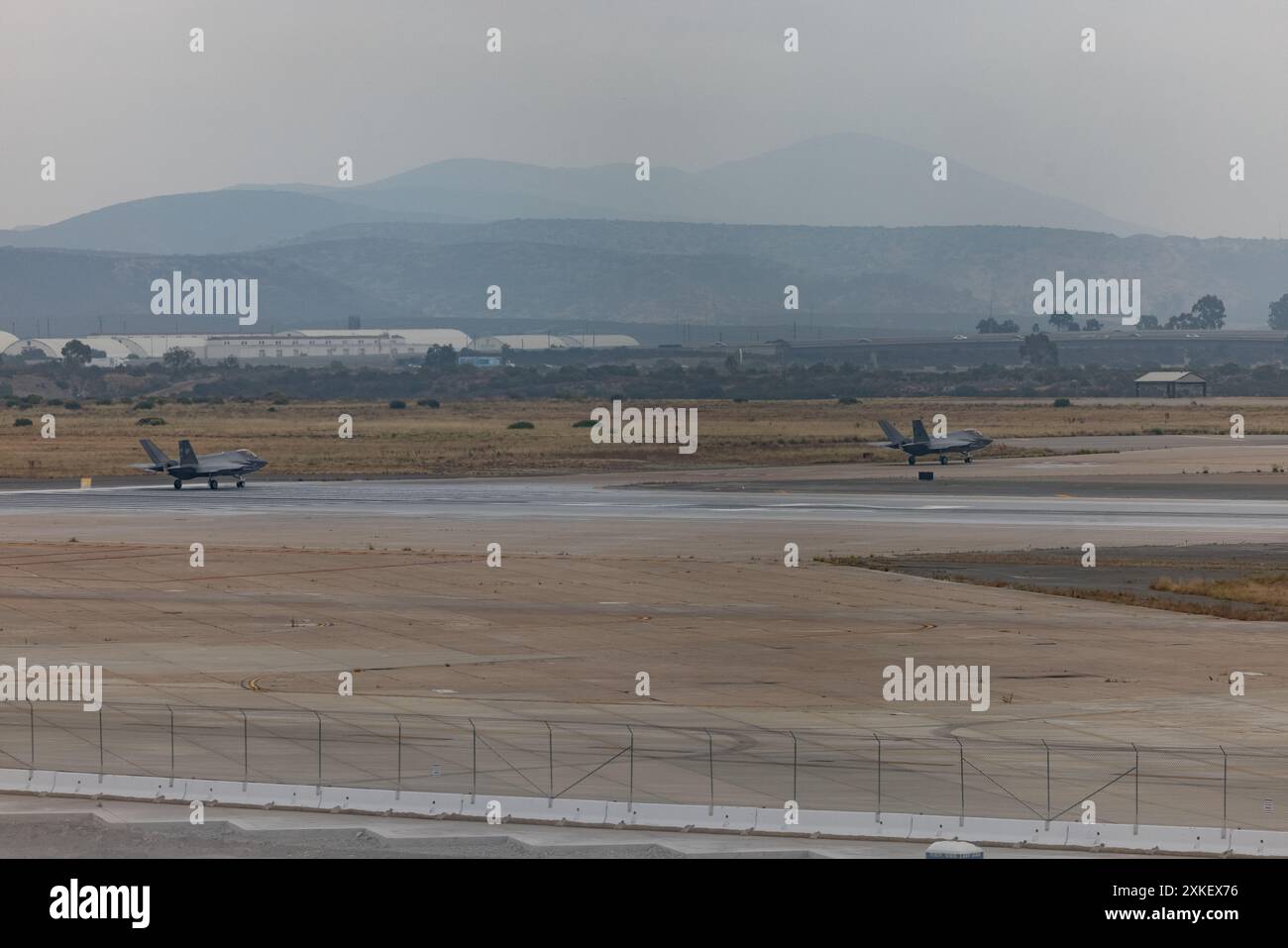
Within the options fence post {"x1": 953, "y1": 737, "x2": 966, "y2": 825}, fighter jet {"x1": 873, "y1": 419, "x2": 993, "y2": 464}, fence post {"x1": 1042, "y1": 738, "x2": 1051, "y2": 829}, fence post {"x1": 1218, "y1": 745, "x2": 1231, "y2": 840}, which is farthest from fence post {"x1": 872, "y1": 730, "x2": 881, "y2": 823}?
fighter jet {"x1": 873, "y1": 419, "x2": 993, "y2": 464}

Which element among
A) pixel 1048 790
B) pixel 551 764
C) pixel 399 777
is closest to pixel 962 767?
pixel 1048 790

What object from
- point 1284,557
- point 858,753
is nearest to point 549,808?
point 858,753

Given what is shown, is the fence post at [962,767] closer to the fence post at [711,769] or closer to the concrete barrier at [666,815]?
the concrete barrier at [666,815]

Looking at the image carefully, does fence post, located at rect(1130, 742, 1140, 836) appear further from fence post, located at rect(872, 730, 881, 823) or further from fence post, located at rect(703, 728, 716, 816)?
fence post, located at rect(703, 728, 716, 816)

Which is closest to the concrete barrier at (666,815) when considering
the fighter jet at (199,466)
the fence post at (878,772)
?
the fence post at (878,772)
